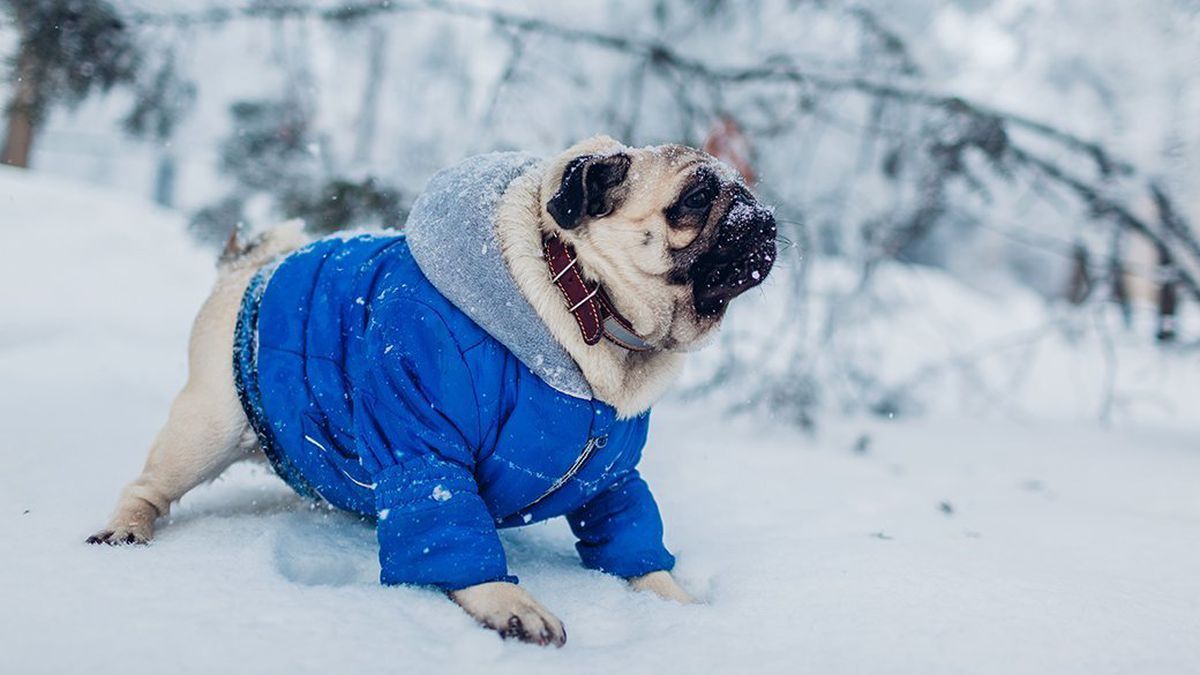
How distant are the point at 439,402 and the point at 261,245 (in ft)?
4.13

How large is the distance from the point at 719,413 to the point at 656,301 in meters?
3.31

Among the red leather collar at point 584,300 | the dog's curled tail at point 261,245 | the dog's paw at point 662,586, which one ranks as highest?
the red leather collar at point 584,300

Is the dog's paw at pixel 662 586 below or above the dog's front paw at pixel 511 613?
below

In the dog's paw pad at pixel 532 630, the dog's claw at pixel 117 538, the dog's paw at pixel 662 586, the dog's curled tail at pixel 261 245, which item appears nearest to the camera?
the dog's paw pad at pixel 532 630

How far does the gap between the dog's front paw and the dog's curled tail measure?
4.98 feet

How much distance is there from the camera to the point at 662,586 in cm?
234

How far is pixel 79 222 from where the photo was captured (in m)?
8.91

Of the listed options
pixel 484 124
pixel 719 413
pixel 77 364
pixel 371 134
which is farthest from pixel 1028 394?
pixel 77 364

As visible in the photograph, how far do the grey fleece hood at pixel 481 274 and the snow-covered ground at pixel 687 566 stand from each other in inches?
→ 23.8

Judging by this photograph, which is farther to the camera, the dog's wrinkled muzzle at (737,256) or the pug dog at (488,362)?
the dog's wrinkled muzzle at (737,256)

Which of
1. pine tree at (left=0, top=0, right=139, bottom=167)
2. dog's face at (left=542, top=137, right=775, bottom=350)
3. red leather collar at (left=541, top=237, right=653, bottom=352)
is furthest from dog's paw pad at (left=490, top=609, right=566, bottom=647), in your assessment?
pine tree at (left=0, top=0, right=139, bottom=167)

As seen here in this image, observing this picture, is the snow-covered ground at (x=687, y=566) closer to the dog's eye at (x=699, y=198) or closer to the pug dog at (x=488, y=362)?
the pug dog at (x=488, y=362)

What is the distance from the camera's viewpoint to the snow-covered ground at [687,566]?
172cm

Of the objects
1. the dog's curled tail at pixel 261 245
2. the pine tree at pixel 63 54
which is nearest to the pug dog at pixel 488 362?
the dog's curled tail at pixel 261 245
